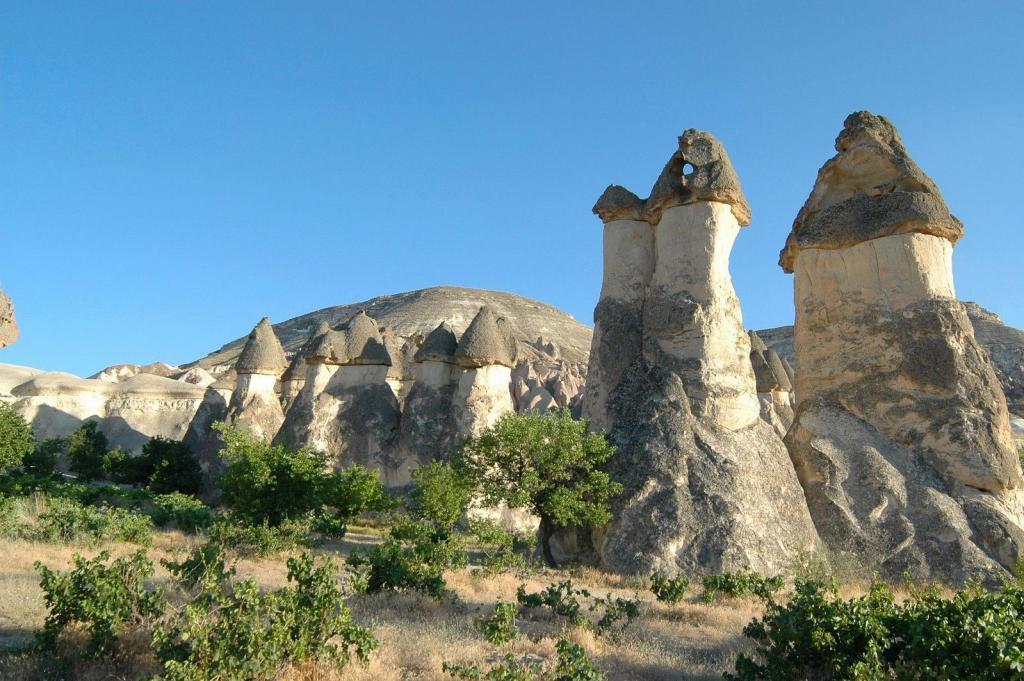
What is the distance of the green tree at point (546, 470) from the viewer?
11.2 meters

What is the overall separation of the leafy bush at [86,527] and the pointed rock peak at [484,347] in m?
8.71

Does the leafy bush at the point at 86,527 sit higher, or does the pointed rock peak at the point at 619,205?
the pointed rock peak at the point at 619,205

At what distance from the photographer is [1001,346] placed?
45.7 metres

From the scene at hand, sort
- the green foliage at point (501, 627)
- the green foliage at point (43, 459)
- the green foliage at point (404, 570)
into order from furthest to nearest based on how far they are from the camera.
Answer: the green foliage at point (43, 459), the green foliage at point (404, 570), the green foliage at point (501, 627)

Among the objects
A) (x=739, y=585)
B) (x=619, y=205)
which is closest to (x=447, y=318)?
(x=619, y=205)

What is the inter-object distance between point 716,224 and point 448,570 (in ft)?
23.6

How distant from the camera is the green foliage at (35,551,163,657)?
17.4 ft

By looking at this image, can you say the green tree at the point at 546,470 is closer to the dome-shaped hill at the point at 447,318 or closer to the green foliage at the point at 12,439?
the green foliage at the point at 12,439

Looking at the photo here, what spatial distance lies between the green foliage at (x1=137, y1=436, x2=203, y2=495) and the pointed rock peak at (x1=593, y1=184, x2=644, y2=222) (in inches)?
506

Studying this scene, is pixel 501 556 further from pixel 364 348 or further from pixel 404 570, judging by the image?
pixel 364 348

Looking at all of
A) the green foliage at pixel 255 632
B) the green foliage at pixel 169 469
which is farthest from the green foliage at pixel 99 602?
the green foliage at pixel 169 469

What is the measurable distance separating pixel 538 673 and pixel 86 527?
325 inches

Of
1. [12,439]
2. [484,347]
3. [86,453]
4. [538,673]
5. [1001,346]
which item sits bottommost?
[538,673]

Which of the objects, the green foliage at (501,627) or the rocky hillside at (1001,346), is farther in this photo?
the rocky hillside at (1001,346)
